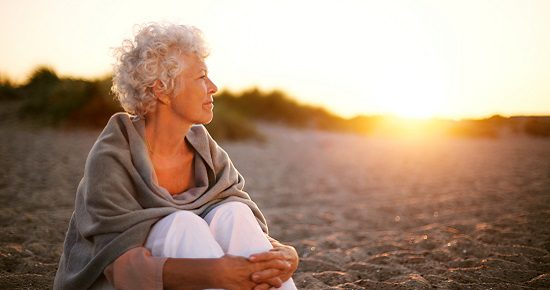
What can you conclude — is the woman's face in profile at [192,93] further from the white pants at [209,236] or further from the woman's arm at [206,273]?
the woman's arm at [206,273]

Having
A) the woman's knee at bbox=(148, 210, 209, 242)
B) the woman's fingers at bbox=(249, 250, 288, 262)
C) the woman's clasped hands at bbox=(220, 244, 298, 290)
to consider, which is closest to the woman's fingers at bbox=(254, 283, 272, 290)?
the woman's clasped hands at bbox=(220, 244, 298, 290)

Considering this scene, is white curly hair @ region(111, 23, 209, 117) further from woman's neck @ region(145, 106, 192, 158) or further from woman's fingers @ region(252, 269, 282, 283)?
woman's fingers @ region(252, 269, 282, 283)

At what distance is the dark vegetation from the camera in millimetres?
12336

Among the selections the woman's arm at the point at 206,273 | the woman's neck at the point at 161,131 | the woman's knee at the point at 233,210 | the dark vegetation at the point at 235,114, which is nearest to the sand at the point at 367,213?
the dark vegetation at the point at 235,114

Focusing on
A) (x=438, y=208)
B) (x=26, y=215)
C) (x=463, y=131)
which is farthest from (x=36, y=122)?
(x=463, y=131)

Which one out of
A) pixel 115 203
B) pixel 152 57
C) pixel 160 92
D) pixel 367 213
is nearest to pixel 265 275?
pixel 115 203

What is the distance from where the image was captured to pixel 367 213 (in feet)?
18.7

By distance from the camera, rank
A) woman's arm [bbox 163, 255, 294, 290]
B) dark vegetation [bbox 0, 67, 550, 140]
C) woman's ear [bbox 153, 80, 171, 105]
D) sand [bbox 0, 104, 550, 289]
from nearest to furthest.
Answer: woman's arm [bbox 163, 255, 294, 290] < woman's ear [bbox 153, 80, 171, 105] < sand [bbox 0, 104, 550, 289] < dark vegetation [bbox 0, 67, 550, 140]

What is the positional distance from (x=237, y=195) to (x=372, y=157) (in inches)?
425

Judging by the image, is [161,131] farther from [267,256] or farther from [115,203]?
[267,256]

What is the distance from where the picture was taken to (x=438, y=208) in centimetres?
588

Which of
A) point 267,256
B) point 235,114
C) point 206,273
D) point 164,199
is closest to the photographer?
point 206,273

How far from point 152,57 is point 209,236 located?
885mm

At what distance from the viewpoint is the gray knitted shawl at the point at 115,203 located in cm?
190
